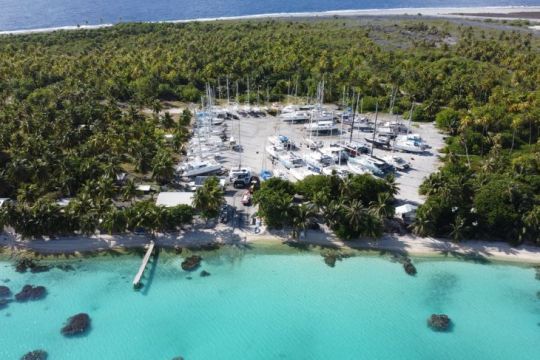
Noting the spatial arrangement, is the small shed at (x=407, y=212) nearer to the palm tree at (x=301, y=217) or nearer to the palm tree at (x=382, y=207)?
the palm tree at (x=382, y=207)

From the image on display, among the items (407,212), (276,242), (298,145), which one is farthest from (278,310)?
(298,145)

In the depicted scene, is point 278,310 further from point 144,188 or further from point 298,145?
point 298,145

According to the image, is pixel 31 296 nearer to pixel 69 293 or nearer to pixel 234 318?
pixel 69 293

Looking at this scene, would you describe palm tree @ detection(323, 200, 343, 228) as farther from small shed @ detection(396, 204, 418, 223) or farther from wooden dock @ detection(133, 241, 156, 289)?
wooden dock @ detection(133, 241, 156, 289)

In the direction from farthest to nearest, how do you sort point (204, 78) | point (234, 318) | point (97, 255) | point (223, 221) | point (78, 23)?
point (78, 23) < point (204, 78) < point (223, 221) < point (97, 255) < point (234, 318)

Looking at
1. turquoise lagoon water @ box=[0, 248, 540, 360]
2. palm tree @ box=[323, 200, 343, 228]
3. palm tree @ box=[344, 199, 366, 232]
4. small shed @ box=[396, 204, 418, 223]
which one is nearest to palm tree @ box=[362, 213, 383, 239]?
palm tree @ box=[344, 199, 366, 232]

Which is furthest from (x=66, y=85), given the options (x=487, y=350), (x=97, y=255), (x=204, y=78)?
(x=487, y=350)

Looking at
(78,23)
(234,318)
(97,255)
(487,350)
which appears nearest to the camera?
(487,350)
